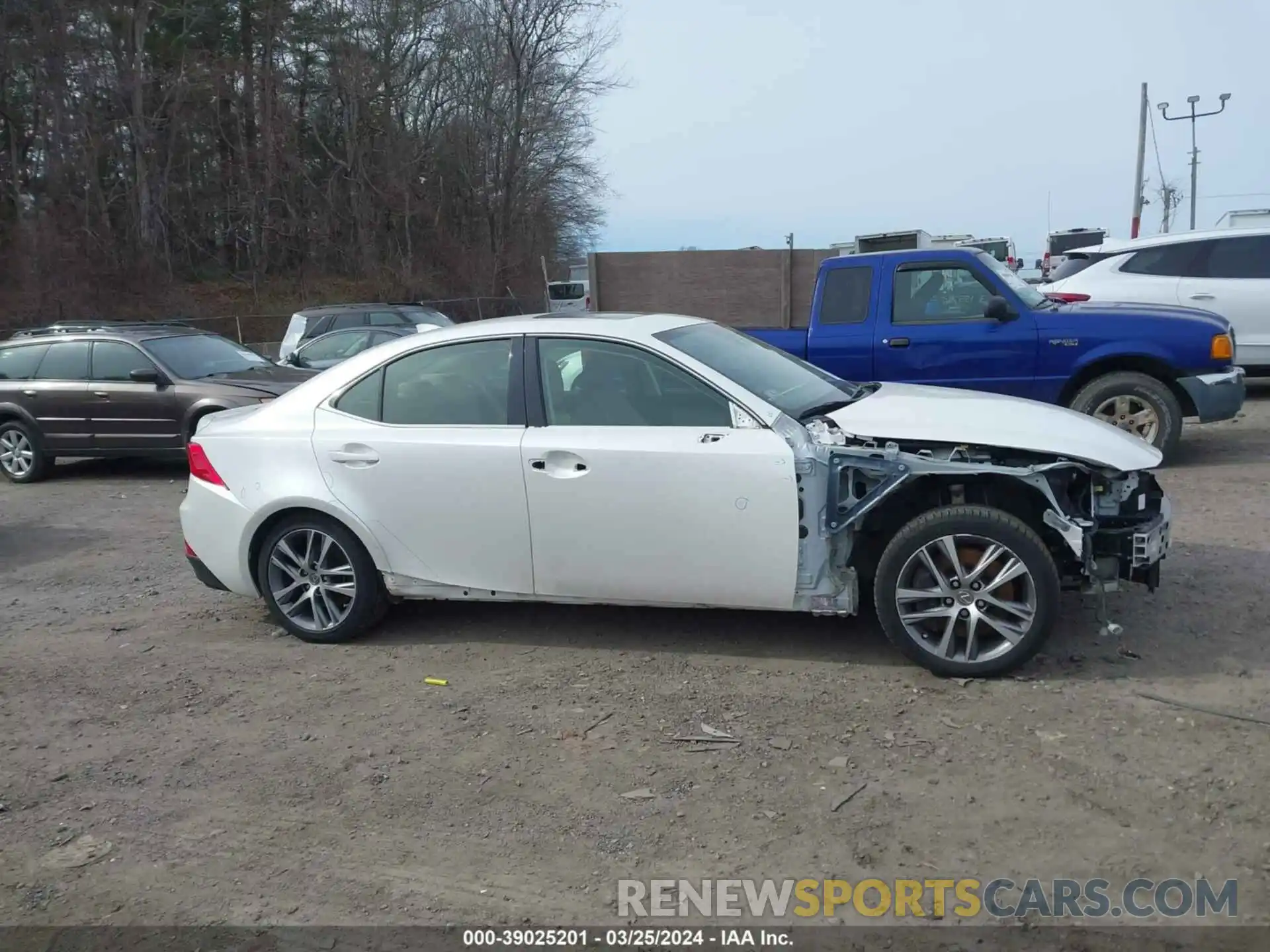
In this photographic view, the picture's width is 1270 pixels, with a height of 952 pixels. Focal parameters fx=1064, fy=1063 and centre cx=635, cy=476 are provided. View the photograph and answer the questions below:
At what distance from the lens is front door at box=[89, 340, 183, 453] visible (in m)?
10.8

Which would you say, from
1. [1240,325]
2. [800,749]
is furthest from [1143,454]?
[1240,325]

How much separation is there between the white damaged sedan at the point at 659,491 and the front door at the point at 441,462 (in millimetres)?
11

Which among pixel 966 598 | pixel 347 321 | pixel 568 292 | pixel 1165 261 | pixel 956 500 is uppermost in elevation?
pixel 568 292

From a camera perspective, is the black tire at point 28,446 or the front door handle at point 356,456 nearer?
the front door handle at point 356,456

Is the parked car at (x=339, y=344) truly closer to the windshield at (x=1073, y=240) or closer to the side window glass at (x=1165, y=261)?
the side window glass at (x=1165, y=261)

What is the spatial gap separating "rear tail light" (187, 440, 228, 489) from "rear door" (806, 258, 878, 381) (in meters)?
4.92

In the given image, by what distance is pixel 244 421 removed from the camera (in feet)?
18.8

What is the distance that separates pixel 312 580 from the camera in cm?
557

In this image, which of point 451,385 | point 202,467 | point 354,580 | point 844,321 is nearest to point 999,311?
point 844,321

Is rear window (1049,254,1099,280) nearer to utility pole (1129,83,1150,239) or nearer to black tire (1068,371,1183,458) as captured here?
black tire (1068,371,1183,458)

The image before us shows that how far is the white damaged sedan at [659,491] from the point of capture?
4621 mm

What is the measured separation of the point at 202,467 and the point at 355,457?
3.29 ft

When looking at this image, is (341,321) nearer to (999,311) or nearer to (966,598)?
(999,311)

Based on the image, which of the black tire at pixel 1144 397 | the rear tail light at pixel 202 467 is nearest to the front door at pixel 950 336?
the black tire at pixel 1144 397
